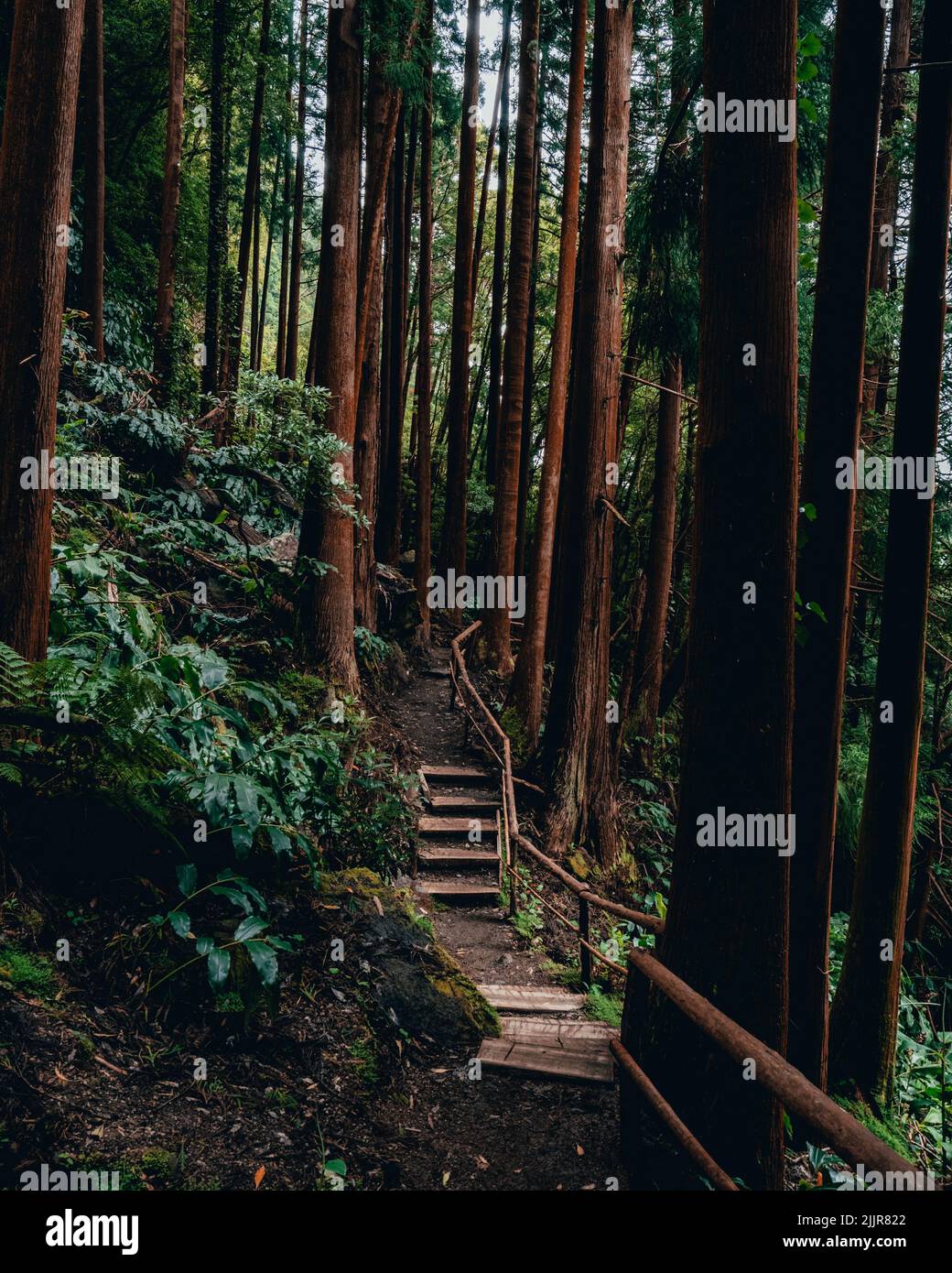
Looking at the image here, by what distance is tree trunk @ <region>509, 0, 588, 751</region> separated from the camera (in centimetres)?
1065

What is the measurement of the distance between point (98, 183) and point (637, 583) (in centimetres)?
1068

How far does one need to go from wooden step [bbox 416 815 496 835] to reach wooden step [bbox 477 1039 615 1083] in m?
4.20

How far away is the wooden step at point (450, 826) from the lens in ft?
28.5

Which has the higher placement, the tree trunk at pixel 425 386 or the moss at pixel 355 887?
the tree trunk at pixel 425 386

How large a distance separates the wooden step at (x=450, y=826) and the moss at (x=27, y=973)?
5.56m

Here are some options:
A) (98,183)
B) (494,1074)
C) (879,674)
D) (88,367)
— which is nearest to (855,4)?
(879,674)

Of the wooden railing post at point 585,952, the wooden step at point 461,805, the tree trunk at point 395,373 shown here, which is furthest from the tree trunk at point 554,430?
the wooden railing post at point 585,952

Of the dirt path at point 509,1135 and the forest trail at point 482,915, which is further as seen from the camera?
the forest trail at point 482,915

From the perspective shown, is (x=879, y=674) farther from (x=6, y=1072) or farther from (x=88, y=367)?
(x=88, y=367)
